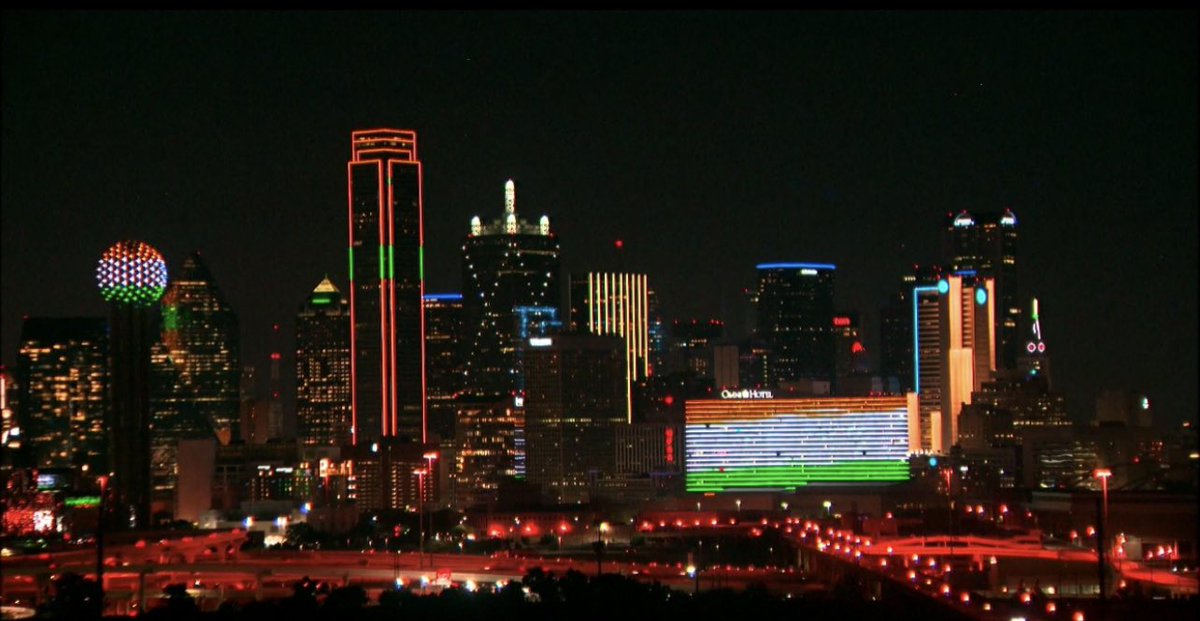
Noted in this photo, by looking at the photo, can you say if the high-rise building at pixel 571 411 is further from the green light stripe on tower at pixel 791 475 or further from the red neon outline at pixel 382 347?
the red neon outline at pixel 382 347

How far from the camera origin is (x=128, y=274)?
11269 centimetres

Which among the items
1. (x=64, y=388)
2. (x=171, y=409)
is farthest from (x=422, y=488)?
(x=171, y=409)

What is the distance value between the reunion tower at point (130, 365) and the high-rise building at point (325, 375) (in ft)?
183

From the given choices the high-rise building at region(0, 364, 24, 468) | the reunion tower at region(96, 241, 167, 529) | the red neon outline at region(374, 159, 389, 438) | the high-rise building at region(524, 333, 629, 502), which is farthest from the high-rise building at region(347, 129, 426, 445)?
the reunion tower at region(96, 241, 167, 529)

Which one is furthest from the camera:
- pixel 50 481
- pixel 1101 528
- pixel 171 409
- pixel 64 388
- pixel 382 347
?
pixel 171 409

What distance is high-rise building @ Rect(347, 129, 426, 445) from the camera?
164 m

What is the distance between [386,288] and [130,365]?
5346 cm

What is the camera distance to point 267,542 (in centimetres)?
11944

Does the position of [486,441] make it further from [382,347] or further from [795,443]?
[795,443]

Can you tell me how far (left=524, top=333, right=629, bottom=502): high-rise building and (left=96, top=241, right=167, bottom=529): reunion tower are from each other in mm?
61666

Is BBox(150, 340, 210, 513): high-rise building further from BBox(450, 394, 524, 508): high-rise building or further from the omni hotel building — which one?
the omni hotel building

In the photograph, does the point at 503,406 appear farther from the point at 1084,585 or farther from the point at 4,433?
the point at 1084,585

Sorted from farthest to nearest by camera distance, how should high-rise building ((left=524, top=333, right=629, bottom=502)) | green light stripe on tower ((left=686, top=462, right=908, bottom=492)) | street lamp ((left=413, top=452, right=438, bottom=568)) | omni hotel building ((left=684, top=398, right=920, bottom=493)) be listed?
high-rise building ((left=524, top=333, right=629, bottom=502)) → omni hotel building ((left=684, top=398, right=920, bottom=493)) → green light stripe on tower ((left=686, top=462, right=908, bottom=492)) → street lamp ((left=413, top=452, right=438, bottom=568))

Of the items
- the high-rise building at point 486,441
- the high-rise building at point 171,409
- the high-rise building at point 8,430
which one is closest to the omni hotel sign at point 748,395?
the high-rise building at point 486,441
